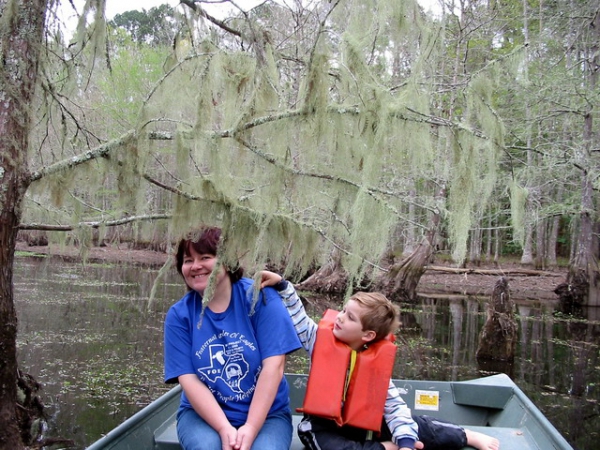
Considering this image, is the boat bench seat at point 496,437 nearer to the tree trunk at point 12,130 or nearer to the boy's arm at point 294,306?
the boy's arm at point 294,306

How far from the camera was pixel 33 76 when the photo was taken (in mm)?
3361

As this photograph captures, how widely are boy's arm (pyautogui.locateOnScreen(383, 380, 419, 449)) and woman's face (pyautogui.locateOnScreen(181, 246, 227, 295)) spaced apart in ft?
3.03

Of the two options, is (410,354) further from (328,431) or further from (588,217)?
(588,217)

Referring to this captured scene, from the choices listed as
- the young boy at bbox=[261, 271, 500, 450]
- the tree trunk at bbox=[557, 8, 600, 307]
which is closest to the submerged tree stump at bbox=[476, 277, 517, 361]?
the young boy at bbox=[261, 271, 500, 450]

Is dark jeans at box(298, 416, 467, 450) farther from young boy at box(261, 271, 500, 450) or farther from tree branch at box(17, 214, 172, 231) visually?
tree branch at box(17, 214, 172, 231)

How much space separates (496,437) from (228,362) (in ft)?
6.00

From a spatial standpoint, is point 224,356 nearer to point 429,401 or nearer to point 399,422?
point 399,422

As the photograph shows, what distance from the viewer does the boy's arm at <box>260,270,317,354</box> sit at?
2445mm

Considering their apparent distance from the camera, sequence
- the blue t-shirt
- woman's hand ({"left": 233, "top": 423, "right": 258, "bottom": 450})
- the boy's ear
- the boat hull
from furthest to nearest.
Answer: the boat hull, the boy's ear, the blue t-shirt, woman's hand ({"left": 233, "top": 423, "right": 258, "bottom": 450})

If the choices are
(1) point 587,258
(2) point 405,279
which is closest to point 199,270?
(2) point 405,279

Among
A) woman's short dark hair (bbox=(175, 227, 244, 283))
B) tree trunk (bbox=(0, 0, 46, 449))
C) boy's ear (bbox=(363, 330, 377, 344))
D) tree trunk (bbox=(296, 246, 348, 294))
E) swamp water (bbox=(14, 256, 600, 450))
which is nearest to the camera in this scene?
woman's short dark hair (bbox=(175, 227, 244, 283))

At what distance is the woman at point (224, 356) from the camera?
2.22 m

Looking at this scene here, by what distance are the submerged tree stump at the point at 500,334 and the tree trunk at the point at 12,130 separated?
20.0ft

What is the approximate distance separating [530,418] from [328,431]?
5.38 ft
